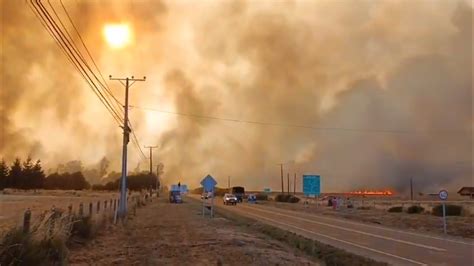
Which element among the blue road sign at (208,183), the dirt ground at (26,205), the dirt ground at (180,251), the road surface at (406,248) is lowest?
the road surface at (406,248)

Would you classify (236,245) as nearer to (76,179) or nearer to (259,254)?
(259,254)

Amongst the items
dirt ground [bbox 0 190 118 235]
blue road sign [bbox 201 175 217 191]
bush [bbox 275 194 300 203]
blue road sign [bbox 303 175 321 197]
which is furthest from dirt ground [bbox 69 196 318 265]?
bush [bbox 275 194 300 203]

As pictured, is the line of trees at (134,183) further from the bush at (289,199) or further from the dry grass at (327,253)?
the dry grass at (327,253)

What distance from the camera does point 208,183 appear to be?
3847cm

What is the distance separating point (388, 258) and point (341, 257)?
1.68 m

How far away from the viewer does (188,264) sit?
47.6ft

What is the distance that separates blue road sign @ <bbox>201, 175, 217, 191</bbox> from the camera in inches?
1512

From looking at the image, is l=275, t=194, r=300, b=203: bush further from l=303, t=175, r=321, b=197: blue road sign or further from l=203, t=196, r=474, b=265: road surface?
l=203, t=196, r=474, b=265: road surface

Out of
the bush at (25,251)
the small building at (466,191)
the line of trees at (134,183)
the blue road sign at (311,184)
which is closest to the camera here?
the bush at (25,251)

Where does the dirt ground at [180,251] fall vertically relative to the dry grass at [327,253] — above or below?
above

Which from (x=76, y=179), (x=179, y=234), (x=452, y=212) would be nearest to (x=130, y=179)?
(x=76, y=179)

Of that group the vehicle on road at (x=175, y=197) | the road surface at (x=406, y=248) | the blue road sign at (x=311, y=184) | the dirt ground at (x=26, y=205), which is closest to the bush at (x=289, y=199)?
the vehicle on road at (x=175, y=197)

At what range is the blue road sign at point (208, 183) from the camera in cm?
3841

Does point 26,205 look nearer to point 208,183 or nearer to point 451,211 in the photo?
point 208,183
